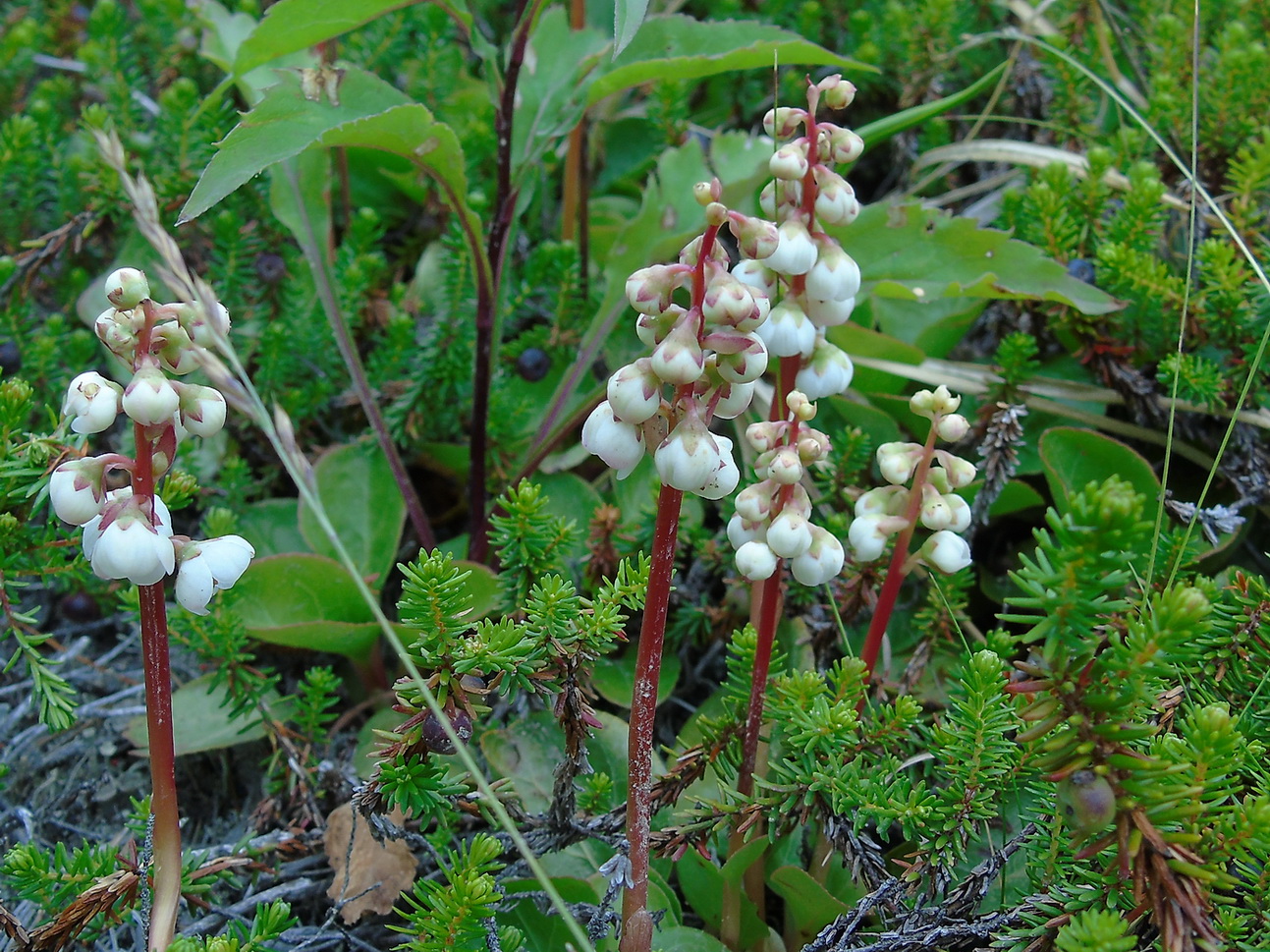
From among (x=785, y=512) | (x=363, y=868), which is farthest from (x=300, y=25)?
(x=363, y=868)

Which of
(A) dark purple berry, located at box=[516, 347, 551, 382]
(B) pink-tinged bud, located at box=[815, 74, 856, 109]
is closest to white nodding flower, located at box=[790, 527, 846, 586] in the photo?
(B) pink-tinged bud, located at box=[815, 74, 856, 109]

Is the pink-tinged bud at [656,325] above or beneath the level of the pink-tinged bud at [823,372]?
→ above

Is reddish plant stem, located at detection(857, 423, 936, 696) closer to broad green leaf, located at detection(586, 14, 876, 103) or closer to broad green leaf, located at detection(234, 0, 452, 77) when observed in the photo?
broad green leaf, located at detection(586, 14, 876, 103)

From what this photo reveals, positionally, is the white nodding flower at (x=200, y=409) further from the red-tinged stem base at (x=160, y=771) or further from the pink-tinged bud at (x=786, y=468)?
the pink-tinged bud at (x=786, y=468)

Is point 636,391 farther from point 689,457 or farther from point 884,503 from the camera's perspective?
point 884,503

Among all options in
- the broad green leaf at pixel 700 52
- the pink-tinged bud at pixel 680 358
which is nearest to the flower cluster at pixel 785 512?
the pink-tinged bud at pixel 680 358

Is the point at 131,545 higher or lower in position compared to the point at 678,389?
lower
